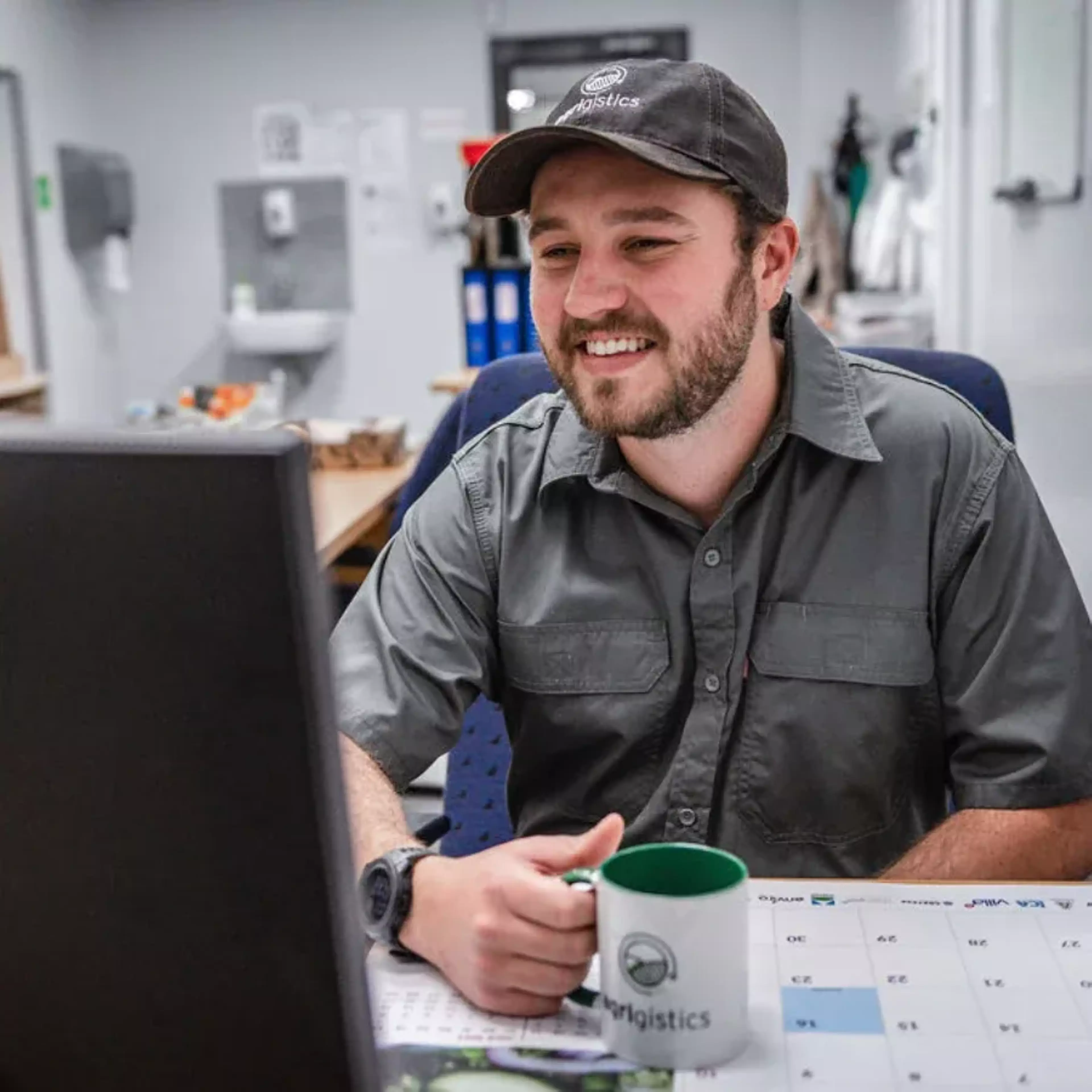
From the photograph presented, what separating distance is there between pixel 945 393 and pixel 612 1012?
0.81m

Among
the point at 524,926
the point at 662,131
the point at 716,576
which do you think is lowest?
the point at 524,926

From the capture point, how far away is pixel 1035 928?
90cm

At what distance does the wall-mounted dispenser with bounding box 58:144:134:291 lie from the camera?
571 cm

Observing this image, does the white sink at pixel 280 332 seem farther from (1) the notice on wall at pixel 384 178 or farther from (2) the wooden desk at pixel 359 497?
(2) the wooden desk at pixel 359 497

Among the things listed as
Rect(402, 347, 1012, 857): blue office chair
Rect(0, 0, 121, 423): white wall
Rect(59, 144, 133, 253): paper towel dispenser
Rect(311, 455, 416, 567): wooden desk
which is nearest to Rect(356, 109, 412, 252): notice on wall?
Rect(59, 144, 133, 253): paper towel dispenser

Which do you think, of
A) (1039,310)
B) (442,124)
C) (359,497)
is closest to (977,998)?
(1039,310)

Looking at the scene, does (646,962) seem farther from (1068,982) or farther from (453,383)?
(453,383)

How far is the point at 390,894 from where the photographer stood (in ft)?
3.13

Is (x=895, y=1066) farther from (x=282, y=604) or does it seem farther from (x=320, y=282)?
(x=320, y=282)

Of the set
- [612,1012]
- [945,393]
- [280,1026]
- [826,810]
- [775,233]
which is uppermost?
[775,233]

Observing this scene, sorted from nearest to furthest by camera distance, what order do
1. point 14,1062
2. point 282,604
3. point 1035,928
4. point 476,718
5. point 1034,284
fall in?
point 282,604 < point 14,1062 < point 1035,928 < point 476,718 < point 1034,284

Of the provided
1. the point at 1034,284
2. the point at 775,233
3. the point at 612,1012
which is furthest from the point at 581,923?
the point at 1034,284

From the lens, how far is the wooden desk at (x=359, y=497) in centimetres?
271

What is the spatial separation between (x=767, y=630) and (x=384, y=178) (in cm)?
512
